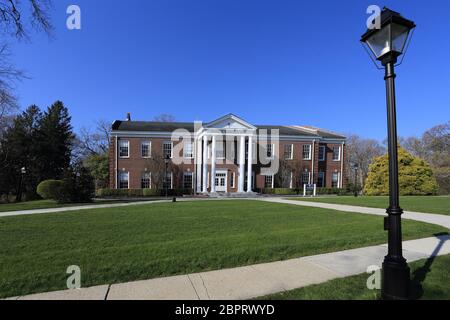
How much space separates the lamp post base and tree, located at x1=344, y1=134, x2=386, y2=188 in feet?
222

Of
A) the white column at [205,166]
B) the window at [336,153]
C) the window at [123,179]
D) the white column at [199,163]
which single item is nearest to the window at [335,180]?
the window at [336,153]

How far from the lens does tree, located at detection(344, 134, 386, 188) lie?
6775 cm

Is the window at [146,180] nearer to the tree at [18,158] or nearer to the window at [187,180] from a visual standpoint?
the window at [187,180]

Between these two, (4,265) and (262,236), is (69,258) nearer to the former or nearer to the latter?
(4,265)

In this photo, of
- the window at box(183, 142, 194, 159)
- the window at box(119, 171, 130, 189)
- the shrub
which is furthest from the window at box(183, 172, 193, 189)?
the shrub

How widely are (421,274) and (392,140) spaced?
2394 mm

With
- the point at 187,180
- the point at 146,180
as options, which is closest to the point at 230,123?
the point at 187,180

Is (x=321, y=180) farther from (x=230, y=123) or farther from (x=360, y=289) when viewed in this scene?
(x=360, y=289)

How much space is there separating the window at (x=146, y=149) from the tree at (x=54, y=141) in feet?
47.7

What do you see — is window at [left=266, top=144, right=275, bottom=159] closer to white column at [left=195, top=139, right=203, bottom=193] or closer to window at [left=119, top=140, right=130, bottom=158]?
white column at [left=195, top=139, right=203, bottom=193]

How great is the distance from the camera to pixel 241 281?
4.61 metres

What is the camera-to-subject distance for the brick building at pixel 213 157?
36.9 m
